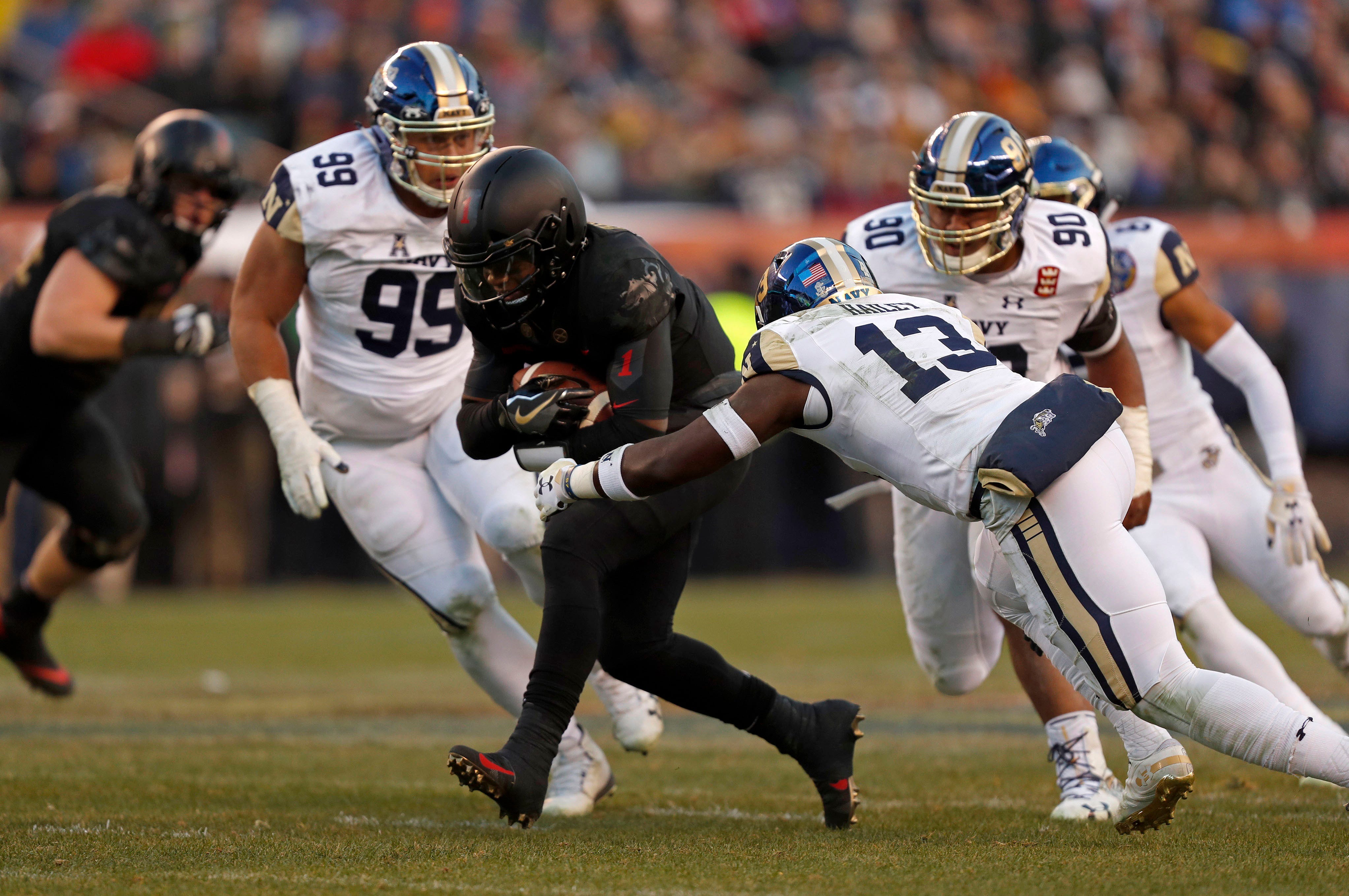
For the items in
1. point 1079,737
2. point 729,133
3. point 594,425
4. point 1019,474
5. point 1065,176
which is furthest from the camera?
point 729,133

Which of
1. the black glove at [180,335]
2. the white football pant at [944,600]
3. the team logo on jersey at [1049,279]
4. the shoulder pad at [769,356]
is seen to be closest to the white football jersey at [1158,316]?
the team logo on jersey at [1049,279]

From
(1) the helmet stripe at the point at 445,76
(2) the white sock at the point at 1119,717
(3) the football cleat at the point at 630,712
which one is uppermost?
(1) the helmet stripe at the point at 445,76

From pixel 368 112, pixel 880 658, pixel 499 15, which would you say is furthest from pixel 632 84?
pixel 368 112

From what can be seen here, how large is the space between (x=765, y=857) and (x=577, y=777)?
1.07 m

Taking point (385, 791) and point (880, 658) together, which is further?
point (880, 658)

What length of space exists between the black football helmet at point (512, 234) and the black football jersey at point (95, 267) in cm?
241

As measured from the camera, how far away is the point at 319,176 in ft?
15.1

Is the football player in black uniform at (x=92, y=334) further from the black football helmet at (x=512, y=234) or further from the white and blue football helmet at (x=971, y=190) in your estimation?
the white and blue football helmet at (x=971, y=190)

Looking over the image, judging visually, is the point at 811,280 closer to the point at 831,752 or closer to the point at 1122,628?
the point at 1122,628

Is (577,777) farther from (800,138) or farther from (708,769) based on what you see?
(800,138)

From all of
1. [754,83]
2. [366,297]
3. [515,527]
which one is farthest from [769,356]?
[754,83]

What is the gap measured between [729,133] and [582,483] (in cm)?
1030

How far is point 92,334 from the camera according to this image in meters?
5.72

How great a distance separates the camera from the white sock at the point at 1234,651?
4645mm
